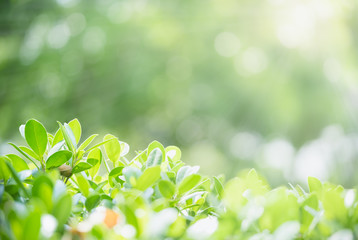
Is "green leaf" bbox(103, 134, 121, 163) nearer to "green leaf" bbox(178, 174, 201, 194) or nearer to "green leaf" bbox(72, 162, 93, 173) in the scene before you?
"green leaf" bbox(72, 162, 93, 173)

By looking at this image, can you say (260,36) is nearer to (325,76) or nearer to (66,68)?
(325,76)

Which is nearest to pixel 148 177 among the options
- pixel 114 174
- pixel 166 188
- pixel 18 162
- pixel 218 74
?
pixel 166 188

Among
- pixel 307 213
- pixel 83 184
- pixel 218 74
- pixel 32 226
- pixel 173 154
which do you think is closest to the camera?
pixel 32 226

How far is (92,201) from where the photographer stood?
49 centimetres

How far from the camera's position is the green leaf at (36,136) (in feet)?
1.77

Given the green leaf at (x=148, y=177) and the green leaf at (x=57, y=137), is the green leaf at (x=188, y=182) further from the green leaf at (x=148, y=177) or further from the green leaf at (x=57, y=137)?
the green leaf at (x=57, y=137)

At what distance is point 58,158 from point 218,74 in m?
6.64

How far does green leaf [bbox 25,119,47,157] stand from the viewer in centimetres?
54

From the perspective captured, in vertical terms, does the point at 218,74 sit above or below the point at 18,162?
above

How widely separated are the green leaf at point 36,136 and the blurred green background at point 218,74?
19.7ft

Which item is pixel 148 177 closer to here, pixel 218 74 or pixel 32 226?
pixel 32 226

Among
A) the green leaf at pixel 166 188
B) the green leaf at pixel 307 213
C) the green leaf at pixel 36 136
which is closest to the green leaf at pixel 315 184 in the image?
the green leaf at pixel 307 213

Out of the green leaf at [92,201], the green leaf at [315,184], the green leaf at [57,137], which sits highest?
the green leaf at [57,137]

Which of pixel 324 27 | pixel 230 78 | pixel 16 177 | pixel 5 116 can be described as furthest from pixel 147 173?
pixel 324 27
